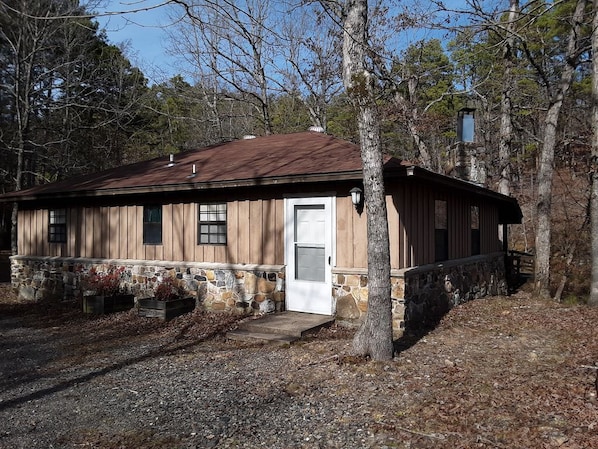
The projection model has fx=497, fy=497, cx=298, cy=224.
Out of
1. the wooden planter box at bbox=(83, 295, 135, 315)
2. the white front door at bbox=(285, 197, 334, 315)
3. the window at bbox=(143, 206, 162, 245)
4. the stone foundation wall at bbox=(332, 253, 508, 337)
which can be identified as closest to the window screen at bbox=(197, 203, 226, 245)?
the window at bbox=(143, 206, 162, 245)

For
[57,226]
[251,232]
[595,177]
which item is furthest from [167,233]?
[595,177]

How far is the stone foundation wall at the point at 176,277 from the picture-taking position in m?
8.72

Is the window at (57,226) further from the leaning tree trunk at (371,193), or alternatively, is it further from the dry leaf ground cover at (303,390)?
the leaning tree trunk at (371,193)

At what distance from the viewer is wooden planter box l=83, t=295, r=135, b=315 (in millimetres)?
9547

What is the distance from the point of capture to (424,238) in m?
8.40

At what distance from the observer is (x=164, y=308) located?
8766 mm

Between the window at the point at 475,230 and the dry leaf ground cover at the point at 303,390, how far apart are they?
3.71 meters

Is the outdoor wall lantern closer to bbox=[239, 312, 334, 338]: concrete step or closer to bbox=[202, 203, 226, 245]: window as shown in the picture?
bbox=[239, 312, 334, 338]: concrete step

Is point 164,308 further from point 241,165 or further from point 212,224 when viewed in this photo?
point 241,165

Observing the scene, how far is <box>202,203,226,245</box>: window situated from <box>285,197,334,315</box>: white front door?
1413 mm

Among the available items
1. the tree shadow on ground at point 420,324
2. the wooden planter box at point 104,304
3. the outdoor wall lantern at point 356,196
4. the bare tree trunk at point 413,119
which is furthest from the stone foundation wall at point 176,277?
the bare tree trunk at point 413,119

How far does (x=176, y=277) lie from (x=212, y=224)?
130 centimetres

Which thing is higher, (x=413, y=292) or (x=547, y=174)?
(x=547, y=174)

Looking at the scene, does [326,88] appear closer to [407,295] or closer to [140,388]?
[407,295]
